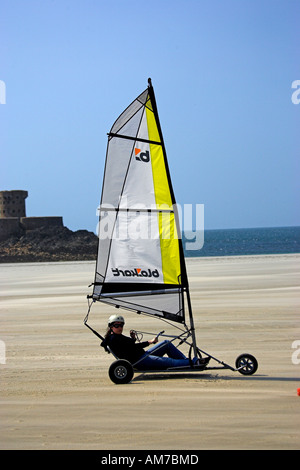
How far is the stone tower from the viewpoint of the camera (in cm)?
9044

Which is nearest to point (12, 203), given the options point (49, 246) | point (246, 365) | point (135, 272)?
point (49, 246)

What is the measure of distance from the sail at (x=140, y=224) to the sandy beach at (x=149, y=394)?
1.01 m

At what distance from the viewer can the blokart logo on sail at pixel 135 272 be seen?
8047 mm

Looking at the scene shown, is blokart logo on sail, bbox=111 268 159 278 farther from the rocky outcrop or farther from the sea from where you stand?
the sea

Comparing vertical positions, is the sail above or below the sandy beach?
above

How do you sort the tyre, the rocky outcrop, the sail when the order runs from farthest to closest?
the rocky outcrop
the sail
the tyre

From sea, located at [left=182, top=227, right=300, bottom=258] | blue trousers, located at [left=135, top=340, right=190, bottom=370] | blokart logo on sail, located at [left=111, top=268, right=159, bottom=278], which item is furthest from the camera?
sea, located at [left=182, top=227, right=300, bottom=258]

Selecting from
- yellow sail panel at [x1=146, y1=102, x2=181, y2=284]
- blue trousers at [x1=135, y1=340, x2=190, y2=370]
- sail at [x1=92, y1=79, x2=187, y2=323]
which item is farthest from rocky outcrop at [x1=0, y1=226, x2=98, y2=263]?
blue trousers at [x1=135, y1=340, x2=190, y2=370]

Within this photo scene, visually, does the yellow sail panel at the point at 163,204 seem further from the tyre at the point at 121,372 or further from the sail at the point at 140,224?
the tyre at the point at 121,372

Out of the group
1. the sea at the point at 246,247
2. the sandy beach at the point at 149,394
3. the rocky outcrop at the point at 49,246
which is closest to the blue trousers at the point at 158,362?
the sandy beach at the point at 149,394
